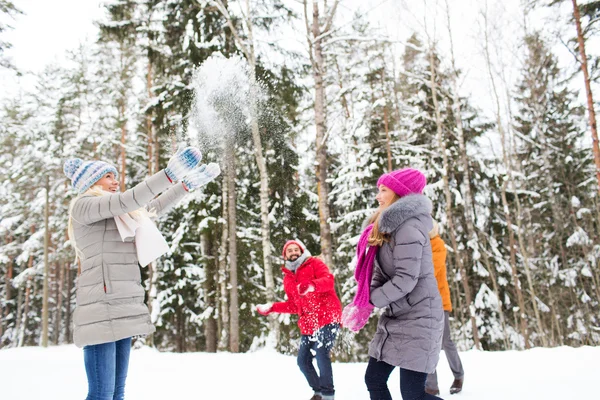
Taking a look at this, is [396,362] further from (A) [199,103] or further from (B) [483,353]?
(A) [199,103]

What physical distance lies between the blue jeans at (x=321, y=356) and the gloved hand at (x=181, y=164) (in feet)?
7.95

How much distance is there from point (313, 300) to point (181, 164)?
2412mm

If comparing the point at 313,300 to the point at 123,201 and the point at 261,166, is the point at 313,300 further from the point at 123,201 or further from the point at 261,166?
the point at 261,166

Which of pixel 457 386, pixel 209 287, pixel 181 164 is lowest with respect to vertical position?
pixel 457 386

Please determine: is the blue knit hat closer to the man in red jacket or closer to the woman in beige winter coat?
the woman in beige winter coat

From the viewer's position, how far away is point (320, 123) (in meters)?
9.80

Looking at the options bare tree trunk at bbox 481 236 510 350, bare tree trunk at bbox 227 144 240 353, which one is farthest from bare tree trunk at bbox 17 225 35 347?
bare tree trunk at bbox 481 236 510 350

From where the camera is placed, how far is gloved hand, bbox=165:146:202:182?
8.26 ft

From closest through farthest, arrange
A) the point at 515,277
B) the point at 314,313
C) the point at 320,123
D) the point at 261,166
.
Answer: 1. the point at 314,313
2. the point at 320,123
3. the point at 261,166
4. the point at 515,277

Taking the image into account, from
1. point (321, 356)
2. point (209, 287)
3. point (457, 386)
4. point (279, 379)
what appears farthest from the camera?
point (209, 287)

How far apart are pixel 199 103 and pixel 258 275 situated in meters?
7.23

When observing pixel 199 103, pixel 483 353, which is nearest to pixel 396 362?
pixel 483 353

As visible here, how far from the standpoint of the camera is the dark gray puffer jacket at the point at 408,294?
2.49 m

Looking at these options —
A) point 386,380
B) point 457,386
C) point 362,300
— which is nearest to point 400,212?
point 362,300
